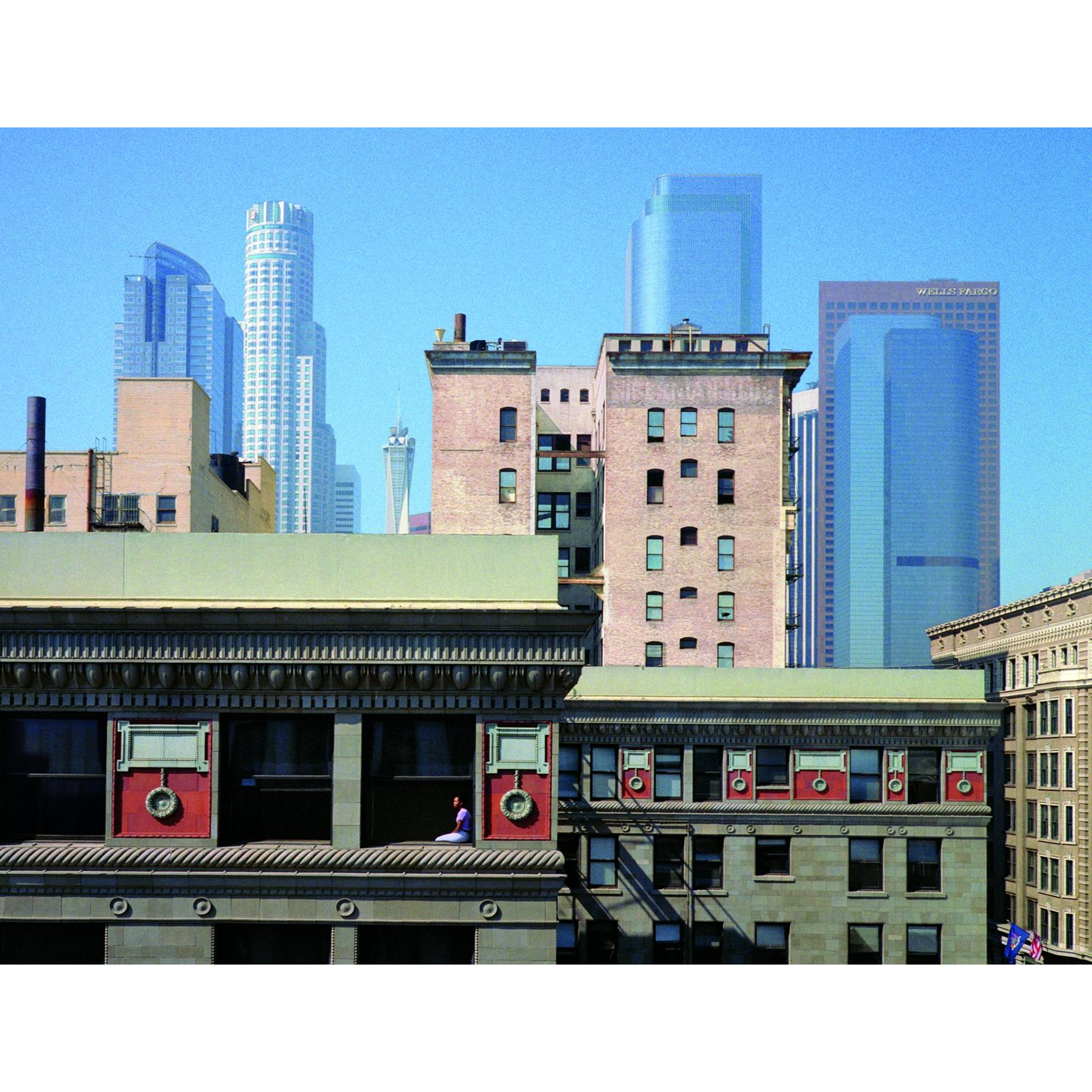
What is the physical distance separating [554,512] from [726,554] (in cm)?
1352

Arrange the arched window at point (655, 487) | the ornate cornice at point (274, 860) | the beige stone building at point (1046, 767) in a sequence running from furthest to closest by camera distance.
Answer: the beige stone building at point (1046, 767)
the arched window at point (655, 487)
the ornate cornice at point (274, 860)

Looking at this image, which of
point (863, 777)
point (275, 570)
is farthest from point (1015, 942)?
point (275, 570)

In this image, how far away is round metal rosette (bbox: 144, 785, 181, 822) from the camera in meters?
15.5

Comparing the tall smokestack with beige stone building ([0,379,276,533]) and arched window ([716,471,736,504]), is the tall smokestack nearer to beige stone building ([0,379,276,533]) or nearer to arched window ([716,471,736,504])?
arched window ([716,471,736,504])

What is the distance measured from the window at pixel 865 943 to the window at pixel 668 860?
189 inches

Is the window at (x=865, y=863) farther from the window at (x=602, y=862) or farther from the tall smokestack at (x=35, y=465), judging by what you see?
the tall smokestack at (x=35, y=465)

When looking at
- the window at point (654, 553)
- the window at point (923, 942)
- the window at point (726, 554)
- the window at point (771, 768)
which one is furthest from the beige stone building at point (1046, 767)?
the window at point (771, 768)

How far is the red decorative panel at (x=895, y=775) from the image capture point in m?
35.0

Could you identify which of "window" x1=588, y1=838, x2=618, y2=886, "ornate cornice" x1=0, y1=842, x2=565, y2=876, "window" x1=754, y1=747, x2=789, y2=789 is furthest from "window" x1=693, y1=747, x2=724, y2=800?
"ornate cornice" x1=0, y1=842, x2=565, y2=876

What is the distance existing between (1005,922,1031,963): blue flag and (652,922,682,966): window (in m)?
25.3

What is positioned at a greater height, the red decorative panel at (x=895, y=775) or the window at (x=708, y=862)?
the red decorative panel at (x=895, y=775)
